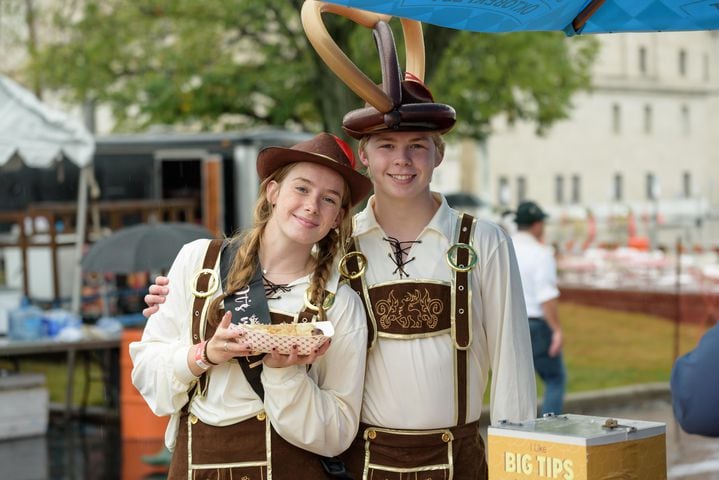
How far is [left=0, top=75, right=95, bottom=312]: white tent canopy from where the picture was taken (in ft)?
39.9

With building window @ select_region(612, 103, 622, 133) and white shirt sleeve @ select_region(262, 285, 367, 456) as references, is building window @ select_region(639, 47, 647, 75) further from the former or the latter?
white shirt sleeve @ select_region(262, 285, 367, 456)

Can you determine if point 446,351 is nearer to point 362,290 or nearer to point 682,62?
point 362,290

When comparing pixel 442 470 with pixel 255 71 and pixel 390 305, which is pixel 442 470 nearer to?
pixel 390 305

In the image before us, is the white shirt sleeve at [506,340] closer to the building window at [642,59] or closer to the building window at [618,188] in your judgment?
the building window at [618,188]

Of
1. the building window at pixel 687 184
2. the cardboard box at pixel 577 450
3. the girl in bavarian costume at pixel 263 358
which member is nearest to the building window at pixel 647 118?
the building window at pixel 687 184

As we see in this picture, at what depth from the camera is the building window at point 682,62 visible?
222 feet

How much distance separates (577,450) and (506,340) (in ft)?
2.79

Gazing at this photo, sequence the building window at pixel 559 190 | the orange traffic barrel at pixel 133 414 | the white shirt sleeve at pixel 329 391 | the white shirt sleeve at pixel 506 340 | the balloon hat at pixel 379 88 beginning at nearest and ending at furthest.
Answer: the white shirt sleeve at pixel 329 391 < the balloon hat at pixel 379 88 < the white shirt sleeve at pixel 506 340 < the orange traffic barrel at pixel 133 414 < the building window at pixel 559 190

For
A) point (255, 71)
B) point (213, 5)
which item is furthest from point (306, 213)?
point (255, 71)

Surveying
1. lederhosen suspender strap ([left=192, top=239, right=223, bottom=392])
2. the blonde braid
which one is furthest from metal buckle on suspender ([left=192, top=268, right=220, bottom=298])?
the blonde braid

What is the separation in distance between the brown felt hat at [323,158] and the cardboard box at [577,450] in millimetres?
917

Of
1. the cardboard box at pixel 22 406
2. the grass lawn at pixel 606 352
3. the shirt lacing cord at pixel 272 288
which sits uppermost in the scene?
the shirt lacing cord at pixel 272 288

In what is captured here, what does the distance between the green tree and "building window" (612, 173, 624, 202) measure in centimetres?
3792

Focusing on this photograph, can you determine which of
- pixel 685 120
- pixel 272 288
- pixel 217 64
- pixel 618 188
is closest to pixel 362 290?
pixel 272 288
